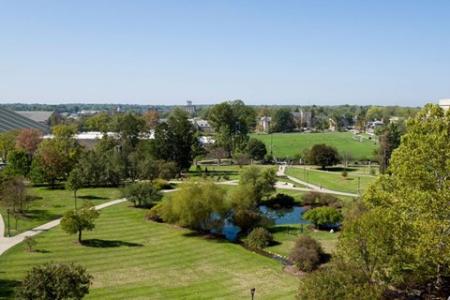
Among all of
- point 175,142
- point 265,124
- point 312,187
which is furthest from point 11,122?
point 265,124

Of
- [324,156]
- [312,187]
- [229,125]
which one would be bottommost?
[312,187]

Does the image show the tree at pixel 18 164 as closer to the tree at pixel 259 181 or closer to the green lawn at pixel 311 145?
the tree at pixel 259 181

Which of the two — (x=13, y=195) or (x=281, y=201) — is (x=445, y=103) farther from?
(x=13, y=195)

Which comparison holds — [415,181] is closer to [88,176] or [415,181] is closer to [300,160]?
[88,176]

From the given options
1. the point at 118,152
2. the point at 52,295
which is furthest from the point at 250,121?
the point at 52,295

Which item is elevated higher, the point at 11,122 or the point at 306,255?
the point at 11,122

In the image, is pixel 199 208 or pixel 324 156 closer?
pixel 199 208

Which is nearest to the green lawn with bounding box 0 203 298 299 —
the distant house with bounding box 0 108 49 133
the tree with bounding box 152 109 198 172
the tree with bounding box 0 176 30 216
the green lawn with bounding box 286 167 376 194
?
the tree with bounding box 0 176 30 216
